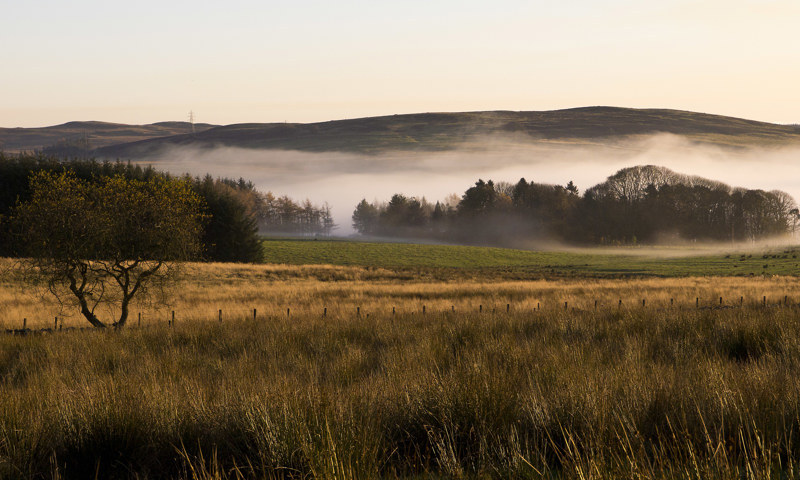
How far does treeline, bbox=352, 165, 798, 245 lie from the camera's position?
3580 inches

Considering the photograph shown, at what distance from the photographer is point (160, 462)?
18.9ft

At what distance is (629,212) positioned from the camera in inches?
3794

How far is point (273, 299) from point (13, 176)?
130ft

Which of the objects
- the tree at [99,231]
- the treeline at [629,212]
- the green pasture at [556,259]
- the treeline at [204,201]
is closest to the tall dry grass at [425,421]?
the tree at [99,231]

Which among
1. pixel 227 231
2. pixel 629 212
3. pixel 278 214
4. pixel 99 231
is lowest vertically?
pixel 278 214

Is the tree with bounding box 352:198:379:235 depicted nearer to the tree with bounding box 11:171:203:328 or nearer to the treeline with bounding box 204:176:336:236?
the treeline with bounding box 204:176:336:236

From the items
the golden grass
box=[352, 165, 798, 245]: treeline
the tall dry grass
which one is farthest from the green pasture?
the tall dry grass

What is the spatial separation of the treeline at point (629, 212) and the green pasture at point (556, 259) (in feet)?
27.0

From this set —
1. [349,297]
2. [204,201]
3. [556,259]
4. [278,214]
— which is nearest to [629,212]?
[556,259]

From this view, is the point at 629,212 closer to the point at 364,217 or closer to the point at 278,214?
the point at 278,214

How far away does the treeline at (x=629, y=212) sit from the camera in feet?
298

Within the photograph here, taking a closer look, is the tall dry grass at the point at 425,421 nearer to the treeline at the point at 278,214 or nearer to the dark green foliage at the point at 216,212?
the dark green foliage at the point at 216,212

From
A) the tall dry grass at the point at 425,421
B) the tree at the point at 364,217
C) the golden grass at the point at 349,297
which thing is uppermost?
the tall dry grass at the point at 425,421

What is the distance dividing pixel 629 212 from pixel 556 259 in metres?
23.5
